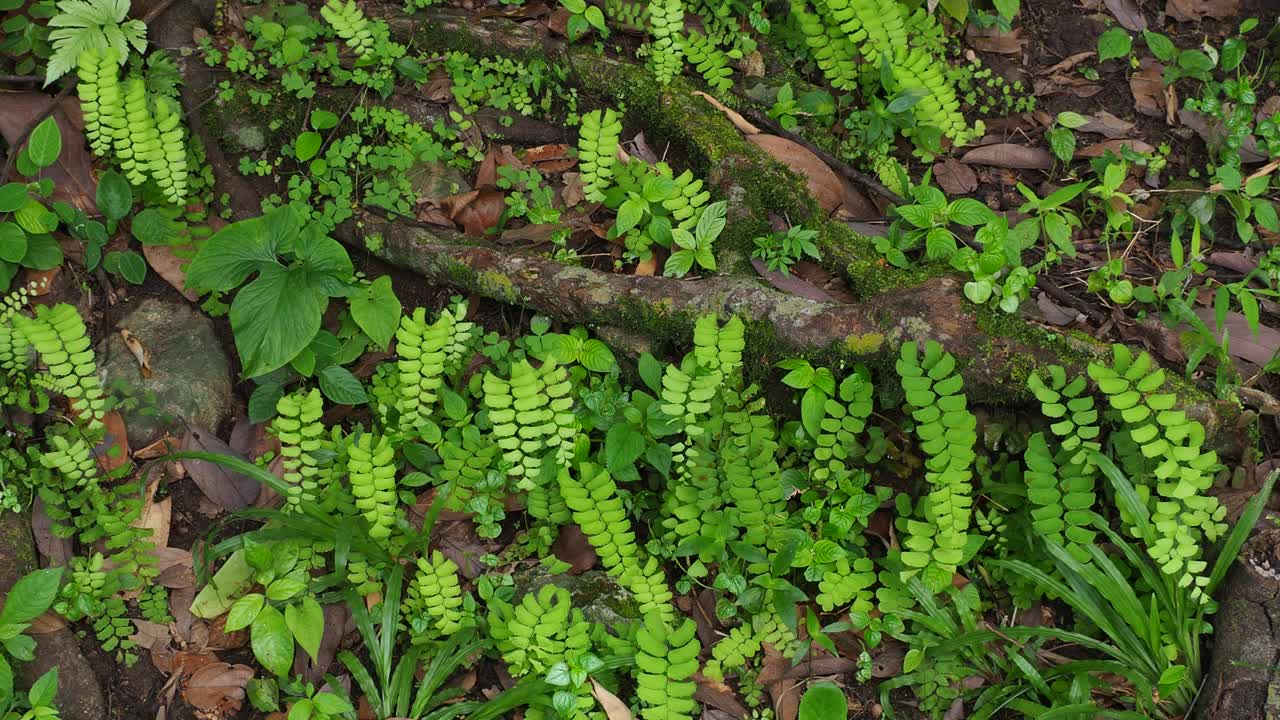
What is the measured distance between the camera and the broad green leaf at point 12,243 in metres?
3.27

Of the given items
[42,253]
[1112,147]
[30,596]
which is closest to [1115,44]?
[1112,147]

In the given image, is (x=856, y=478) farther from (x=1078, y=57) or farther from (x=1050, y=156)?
(x=1078, y=57)

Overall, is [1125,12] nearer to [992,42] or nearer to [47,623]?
[992,42]

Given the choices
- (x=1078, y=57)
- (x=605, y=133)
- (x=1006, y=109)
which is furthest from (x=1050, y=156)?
(x=605, y=133)

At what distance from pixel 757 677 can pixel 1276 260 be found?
2581 mm

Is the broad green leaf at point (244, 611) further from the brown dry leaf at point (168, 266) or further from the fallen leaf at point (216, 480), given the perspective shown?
the brown dry leaf at point (168, 266)

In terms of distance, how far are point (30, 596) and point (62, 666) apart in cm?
27

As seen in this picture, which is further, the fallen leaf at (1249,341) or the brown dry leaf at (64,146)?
the brown dry leaf at (64,146)

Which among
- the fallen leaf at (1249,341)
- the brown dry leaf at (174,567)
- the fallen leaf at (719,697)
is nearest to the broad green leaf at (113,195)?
the brown dry leaf at (174,567)

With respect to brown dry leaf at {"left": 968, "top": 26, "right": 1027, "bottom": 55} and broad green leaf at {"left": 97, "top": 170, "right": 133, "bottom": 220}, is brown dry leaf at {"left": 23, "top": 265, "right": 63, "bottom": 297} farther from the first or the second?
brown dry leaf at {"left": 968, "top": 26, "right": 1027, "bottom": 55}

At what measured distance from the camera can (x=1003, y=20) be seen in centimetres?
404

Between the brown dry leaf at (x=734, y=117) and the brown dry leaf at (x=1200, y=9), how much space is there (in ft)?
7.07

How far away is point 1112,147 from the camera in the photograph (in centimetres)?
397

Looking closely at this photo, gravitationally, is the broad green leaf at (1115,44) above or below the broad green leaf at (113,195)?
above
